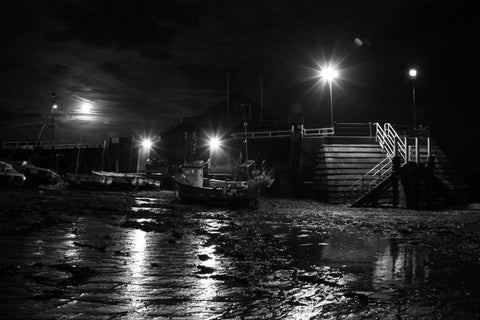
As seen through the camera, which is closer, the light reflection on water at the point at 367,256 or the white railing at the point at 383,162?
the light reflection on water at the point at 367,256

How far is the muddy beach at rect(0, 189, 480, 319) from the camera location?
4.85 metres

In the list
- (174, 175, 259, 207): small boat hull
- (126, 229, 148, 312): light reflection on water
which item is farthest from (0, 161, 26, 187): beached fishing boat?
(126, 229, 148, 312): light reflection on water

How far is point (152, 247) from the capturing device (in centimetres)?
888

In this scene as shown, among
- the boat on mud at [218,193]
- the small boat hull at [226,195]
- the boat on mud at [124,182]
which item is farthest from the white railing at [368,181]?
the boat on mud at [124,182]

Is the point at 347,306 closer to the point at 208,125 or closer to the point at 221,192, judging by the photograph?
the point at 221,192

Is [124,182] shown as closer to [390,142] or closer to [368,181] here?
[368,181]

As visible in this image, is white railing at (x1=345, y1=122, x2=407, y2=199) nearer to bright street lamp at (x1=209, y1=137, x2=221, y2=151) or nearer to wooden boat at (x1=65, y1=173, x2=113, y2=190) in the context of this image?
bright street lamp at (x1=209, y1=137, x2=221, y2=151)

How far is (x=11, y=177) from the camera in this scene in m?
32.4

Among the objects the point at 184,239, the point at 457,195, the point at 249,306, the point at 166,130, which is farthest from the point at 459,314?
the point at 166,130

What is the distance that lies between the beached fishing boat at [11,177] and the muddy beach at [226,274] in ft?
78.5

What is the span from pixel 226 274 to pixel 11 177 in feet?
106

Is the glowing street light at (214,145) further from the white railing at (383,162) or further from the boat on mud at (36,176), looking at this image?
the white railing at (383,162)

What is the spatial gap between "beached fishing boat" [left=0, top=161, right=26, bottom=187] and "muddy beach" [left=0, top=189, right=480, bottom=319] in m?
23.9

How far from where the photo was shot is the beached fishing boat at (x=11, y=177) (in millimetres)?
32256
